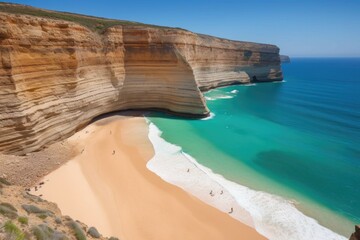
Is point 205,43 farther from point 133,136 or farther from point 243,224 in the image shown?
point 243,224

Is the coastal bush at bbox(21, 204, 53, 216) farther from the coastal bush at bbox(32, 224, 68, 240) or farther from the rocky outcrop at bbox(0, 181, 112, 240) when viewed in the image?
the coastal bush at bbox(32, 224, 68, 240)

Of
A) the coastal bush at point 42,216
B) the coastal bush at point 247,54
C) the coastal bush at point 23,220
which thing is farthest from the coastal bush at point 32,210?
the coastal bush at point 247,54

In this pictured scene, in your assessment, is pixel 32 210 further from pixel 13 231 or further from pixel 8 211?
pixel 13 231

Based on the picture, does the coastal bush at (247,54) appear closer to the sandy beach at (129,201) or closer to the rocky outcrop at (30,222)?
the sandy beach at (129,201)

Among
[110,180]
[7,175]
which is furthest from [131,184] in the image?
[7,175]

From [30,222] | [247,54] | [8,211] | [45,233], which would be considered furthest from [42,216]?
[247,54]

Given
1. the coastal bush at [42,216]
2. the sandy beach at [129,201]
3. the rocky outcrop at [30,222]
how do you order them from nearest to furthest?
the rocky outcrop at [30,222] → the coastal bush at [42,216] → the sandy beach at [129,201]

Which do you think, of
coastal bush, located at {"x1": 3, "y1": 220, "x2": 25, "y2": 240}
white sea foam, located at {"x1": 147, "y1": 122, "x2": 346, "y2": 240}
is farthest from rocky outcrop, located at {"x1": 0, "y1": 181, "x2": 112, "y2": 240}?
white sea foam, located at {"x1": 147, "y1": 122, "x2": 346, "y2": 240}
